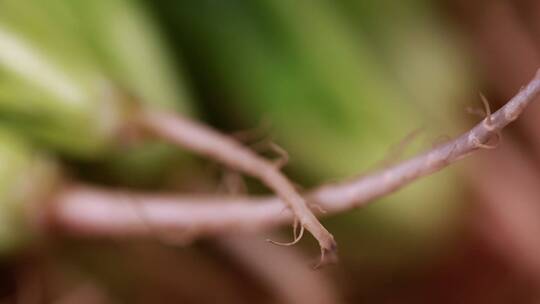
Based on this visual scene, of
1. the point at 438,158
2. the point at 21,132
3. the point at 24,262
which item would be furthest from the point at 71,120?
the point at 438,158

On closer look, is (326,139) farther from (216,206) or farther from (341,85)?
(216,206)

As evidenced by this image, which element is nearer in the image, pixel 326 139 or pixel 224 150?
pixel 224 150

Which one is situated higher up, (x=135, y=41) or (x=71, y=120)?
(x=135, y=41)

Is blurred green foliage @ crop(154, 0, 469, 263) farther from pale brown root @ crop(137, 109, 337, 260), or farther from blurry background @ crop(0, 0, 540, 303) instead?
pale brown root @ crop(137, 109, 337, 260)

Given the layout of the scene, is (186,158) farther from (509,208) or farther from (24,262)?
(509,208)

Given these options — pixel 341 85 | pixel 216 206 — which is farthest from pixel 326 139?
pixel 216 206

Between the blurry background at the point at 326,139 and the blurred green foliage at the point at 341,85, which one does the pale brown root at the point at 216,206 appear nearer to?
the blurry background at the point at 326,139
